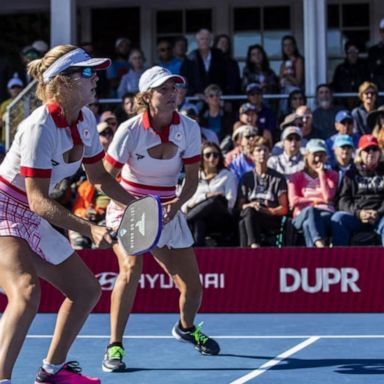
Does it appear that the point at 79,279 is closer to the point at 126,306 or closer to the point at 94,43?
the point at 126,306

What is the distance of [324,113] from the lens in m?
14.7

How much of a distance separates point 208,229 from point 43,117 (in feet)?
21.3

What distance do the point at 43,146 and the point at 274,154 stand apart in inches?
306

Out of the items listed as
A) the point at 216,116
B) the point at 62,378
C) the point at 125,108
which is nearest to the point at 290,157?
the point at 216,116

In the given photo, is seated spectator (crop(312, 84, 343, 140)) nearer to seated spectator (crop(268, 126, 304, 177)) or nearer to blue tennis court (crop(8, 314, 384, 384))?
seated spectator (crop(268, 126, 304, 177))

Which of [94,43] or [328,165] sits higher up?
[94,43]

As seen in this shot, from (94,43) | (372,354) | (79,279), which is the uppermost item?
(94,43)

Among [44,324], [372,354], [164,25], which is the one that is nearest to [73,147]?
[372,354]

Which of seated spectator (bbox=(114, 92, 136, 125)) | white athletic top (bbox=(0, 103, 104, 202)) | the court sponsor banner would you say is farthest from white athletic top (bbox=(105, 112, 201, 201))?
seated spectator (bbox=(114, 92, 136, 125))

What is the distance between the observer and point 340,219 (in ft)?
40.1

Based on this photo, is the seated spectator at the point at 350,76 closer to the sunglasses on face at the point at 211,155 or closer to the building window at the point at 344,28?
the building window at the point at 344,28

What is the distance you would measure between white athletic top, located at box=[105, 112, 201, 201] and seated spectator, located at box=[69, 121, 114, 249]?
451 cm

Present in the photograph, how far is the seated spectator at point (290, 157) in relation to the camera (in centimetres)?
1323

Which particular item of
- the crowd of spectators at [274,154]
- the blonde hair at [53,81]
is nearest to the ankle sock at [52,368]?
the blonde hair at [53,81]
